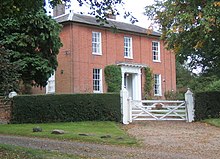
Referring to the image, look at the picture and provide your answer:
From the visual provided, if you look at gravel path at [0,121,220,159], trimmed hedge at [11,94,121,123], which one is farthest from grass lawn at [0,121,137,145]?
trimmed hedge at [11,94,121,123]

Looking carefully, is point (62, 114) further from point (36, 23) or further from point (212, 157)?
point (212, 157)

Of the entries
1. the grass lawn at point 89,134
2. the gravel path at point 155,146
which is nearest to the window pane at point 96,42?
the grass lawn at point 89,134

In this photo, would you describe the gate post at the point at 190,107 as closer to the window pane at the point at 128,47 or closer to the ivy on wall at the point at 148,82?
the ivy on wall at the point at 148,82

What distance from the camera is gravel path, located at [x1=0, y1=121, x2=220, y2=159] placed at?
11.2 meters

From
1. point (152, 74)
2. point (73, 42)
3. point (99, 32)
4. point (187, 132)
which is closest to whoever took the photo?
point (187, 132)

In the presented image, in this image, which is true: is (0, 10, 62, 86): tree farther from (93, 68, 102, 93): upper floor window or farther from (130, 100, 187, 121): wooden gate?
(93, 68, 102, 93): upper floor window

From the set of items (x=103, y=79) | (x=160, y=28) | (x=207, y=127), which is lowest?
(x=207, y=127)

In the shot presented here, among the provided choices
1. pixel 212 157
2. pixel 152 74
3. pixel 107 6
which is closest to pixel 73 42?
pixel 152 74

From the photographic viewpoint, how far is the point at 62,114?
2098 cm

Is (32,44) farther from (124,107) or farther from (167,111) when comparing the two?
(167,111)

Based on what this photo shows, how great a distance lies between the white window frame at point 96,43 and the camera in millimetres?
30883

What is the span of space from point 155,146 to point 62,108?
891cm

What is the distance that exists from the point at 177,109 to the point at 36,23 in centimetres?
1045

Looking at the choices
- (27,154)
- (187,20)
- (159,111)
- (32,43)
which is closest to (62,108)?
(32,43)
